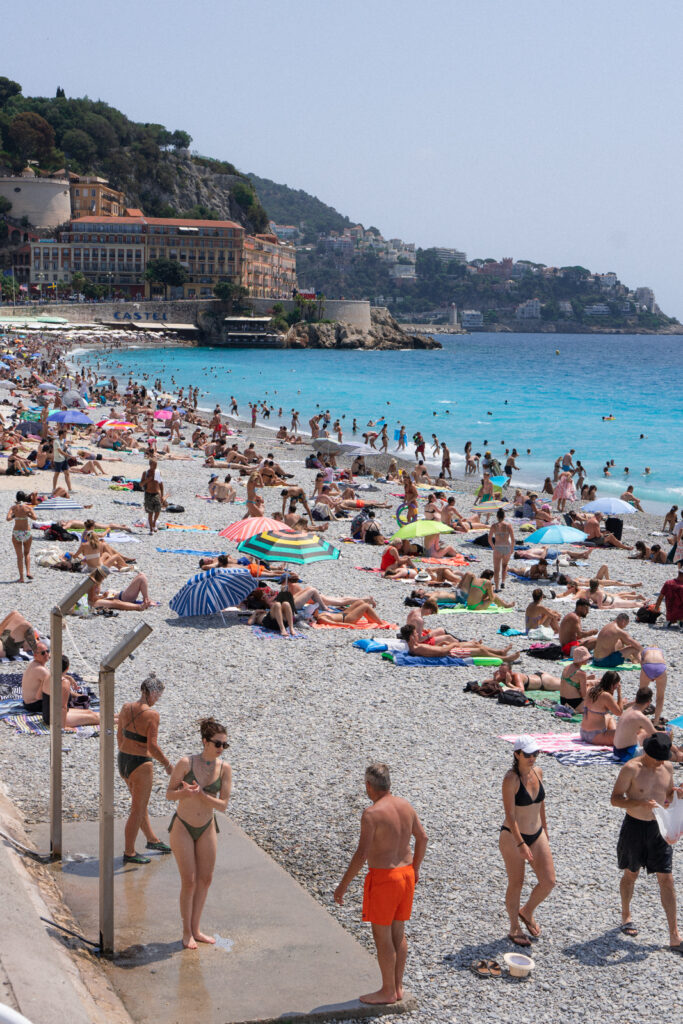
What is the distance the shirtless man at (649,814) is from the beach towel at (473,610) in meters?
7.98

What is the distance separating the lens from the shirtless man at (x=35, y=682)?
29.3 feet

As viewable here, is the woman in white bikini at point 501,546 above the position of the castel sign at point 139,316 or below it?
below

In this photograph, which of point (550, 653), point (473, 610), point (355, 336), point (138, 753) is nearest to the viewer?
point (138, 753)

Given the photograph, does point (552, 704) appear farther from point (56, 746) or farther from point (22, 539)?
point (22, 539)

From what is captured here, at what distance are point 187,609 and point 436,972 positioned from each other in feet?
23.6

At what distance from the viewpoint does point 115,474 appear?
2539 centimetres

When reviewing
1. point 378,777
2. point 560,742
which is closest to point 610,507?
point 560,742

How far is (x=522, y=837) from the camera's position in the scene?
5906 mm

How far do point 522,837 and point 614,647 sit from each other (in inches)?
227

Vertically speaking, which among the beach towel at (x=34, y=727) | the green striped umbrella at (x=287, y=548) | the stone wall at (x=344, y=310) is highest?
the stone wall at (x=344, y=310)

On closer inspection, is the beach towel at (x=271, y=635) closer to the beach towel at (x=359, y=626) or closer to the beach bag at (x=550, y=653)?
the beach towel at (x=359, y=626)

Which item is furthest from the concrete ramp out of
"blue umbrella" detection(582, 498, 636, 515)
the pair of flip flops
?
"blue umbrella" detection(582, 498, 636, 515)

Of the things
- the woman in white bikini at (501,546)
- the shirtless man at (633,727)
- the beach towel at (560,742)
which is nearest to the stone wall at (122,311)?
the woman in white bikini at (501,546)

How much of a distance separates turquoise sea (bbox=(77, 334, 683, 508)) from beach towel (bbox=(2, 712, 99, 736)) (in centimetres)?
2397
